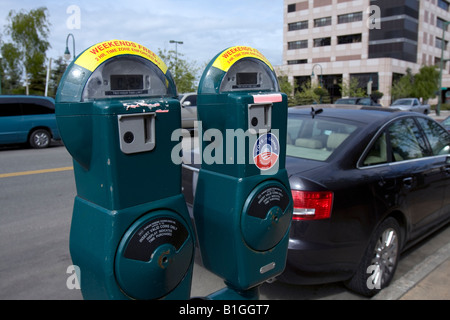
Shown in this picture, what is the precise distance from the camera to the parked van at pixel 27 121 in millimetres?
10828

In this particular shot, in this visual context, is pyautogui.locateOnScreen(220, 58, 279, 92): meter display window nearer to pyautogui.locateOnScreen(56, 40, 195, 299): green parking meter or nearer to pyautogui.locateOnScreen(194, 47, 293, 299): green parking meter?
pyautogui.locateOnScreen(194, 47, 293, 299): green parking meter

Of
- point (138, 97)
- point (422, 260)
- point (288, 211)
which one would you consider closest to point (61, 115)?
point (138, 97)

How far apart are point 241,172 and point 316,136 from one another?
1.64 m

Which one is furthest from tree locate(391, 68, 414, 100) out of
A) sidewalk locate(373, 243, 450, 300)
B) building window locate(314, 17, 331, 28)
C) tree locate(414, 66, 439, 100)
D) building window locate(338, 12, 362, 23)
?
sidewalk locate(373, 243, 450, 300)

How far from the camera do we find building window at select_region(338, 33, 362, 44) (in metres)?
47.5

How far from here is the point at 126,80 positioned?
5.16 feet

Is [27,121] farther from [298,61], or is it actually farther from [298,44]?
[298,44]

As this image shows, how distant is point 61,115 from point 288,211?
48.5 inches

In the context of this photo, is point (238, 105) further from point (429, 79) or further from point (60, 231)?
point (429, 79)

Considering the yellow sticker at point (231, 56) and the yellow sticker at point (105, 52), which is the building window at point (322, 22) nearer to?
the yellow sticker at point (231, 56)

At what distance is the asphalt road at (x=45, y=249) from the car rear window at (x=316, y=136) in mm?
1100

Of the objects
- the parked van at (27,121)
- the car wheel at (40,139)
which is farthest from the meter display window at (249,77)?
the car wheel at (40,139)

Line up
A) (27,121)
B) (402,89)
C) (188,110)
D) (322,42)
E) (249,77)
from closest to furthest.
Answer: (249,77) → (27,121) → (188,110) → (402,89) → (322,42)

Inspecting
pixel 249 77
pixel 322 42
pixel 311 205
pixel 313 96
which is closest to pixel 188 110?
pixel 311 205
